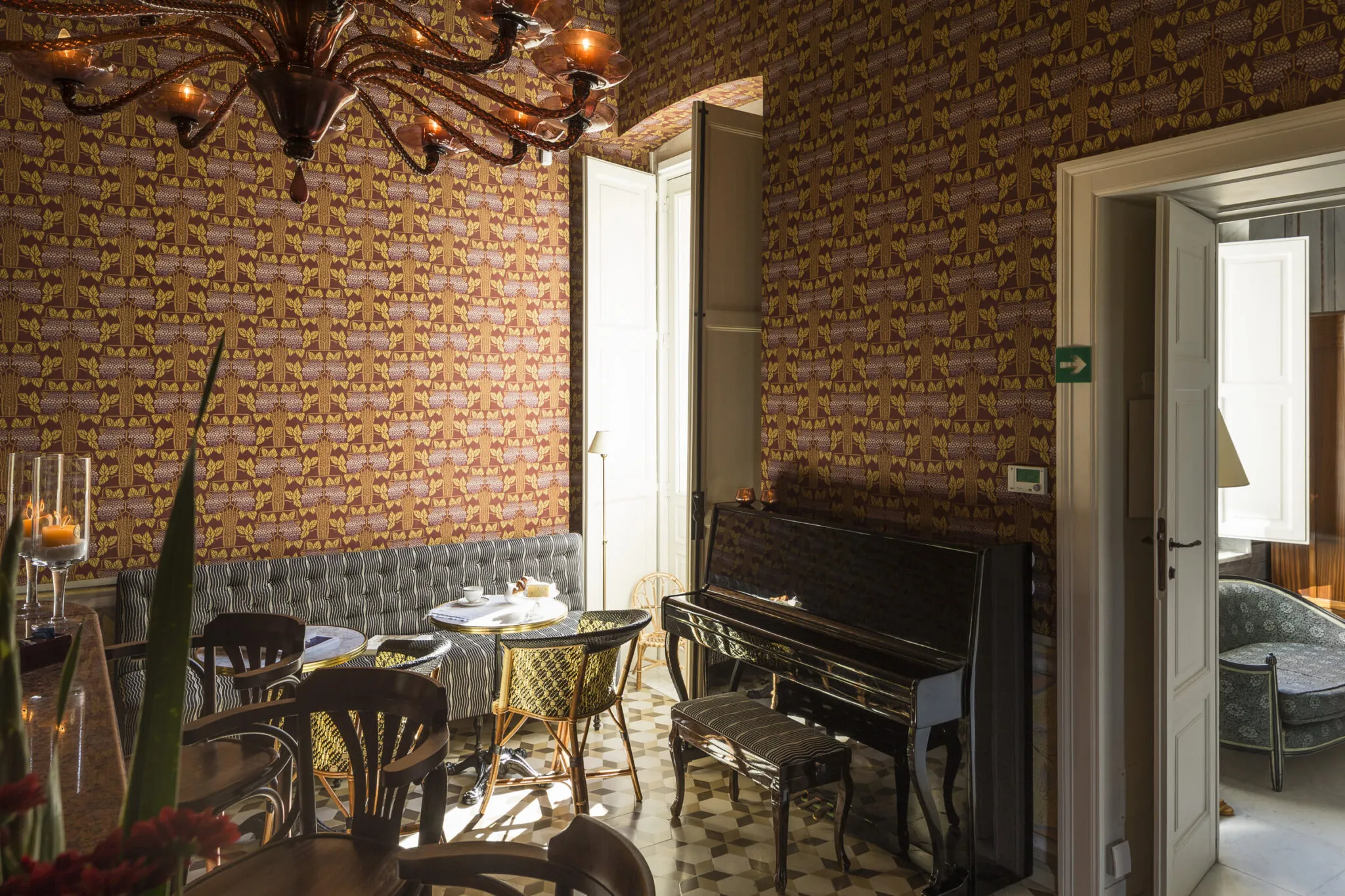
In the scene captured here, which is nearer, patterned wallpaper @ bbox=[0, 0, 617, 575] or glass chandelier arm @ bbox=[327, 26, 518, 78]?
glass chandelier arm @ bbox=[327, 26, 518, 78]

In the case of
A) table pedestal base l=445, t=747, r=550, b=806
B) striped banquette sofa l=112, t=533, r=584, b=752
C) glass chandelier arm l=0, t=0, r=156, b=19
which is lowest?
table pedestal base l=445, t=747, r=550, b=806

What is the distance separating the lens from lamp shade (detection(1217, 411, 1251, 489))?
4.07 metres

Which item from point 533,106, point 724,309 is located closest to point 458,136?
point 533,106

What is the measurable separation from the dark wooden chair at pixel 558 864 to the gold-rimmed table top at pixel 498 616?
7.26 ft

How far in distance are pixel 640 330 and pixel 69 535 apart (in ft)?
13.4

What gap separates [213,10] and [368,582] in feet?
10.9

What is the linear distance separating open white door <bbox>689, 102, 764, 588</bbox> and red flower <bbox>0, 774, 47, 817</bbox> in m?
3.74

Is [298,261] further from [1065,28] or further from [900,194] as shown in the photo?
[1065,28]

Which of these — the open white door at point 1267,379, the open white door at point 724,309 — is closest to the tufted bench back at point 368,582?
the open white door at point 724,309

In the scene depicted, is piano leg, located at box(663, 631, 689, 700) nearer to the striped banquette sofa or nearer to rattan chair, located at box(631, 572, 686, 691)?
the striped banquette sofa

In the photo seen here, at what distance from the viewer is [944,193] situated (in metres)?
3.44

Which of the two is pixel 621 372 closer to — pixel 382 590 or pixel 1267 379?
pixel 382 590

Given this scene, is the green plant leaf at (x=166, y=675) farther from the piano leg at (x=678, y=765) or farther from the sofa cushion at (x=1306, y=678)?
the sofa cushion at (x=1306, y=678)

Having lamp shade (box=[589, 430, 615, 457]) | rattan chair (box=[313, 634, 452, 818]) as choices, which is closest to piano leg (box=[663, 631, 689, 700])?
rattan chair (box=[313, 634, 452, 818])
